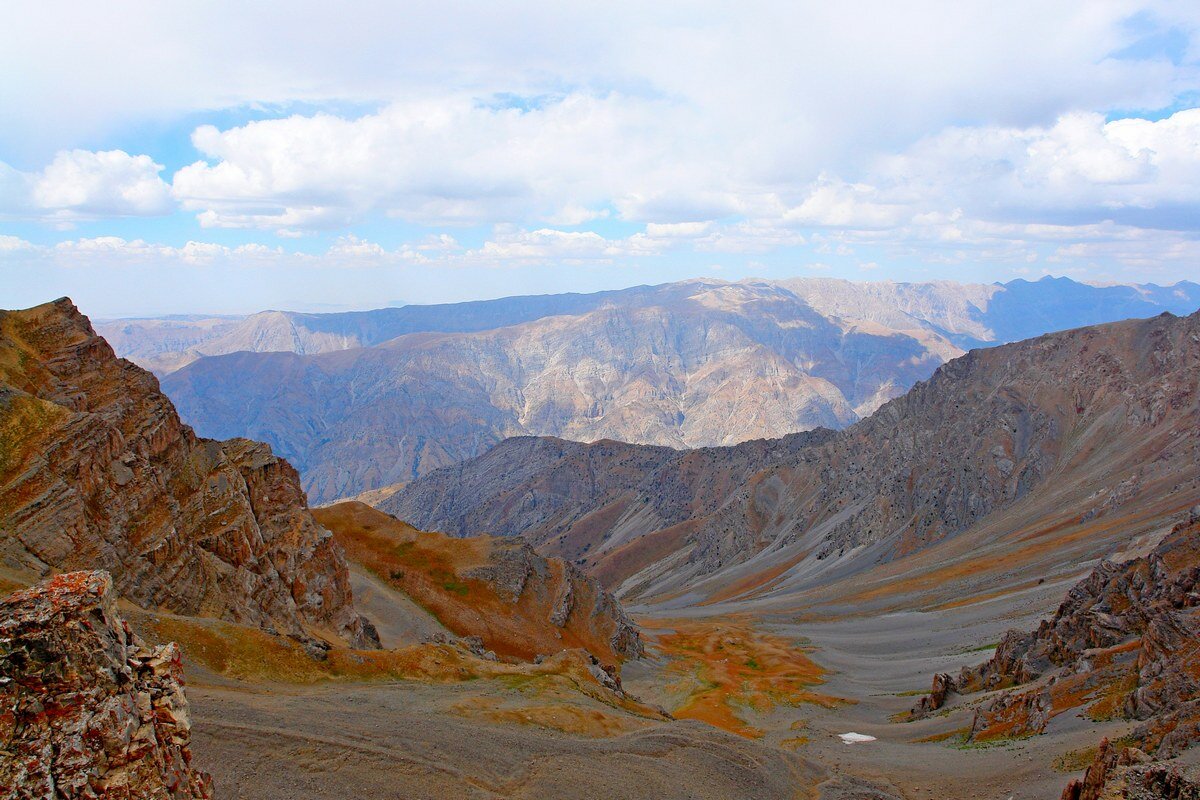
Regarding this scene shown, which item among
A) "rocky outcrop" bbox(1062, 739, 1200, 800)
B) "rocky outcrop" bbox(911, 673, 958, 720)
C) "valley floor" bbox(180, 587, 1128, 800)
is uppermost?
"rocky outcrop" bbox(1062, 739, 1200, 800)

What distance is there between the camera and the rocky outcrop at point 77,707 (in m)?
13.8

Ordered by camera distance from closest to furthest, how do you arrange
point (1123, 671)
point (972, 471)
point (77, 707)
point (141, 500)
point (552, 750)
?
point (77, 707), point (552, 750), point (1123, 671), point (141, 500), point (972, 471)

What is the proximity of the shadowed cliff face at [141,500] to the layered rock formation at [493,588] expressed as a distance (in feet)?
43.8

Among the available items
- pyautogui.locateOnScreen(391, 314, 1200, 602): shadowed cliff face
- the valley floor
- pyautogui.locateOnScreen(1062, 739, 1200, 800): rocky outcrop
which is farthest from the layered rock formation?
pyautogui.locateOnScreen(391, 314, 1200, 602): shadowed cliff face

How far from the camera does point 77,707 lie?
14.3 meters

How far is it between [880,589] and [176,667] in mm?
107026

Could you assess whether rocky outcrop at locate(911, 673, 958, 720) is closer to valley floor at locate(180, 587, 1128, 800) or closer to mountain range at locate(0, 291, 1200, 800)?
mountain range at locate(0, 291, 1200, 800)

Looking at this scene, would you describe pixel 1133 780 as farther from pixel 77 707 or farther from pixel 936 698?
pixel 936 698

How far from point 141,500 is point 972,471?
139885 mm

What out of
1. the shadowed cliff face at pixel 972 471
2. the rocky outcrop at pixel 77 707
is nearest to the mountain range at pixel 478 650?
the rocky outcrop at pixel 77 707

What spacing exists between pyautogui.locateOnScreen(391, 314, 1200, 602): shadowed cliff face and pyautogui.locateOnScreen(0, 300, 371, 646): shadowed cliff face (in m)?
87.7

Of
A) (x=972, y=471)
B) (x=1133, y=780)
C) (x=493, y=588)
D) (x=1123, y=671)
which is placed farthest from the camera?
(x=972, y=471)

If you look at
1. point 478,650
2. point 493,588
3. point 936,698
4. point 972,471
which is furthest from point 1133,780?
point 972,471

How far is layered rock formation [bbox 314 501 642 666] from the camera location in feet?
227
